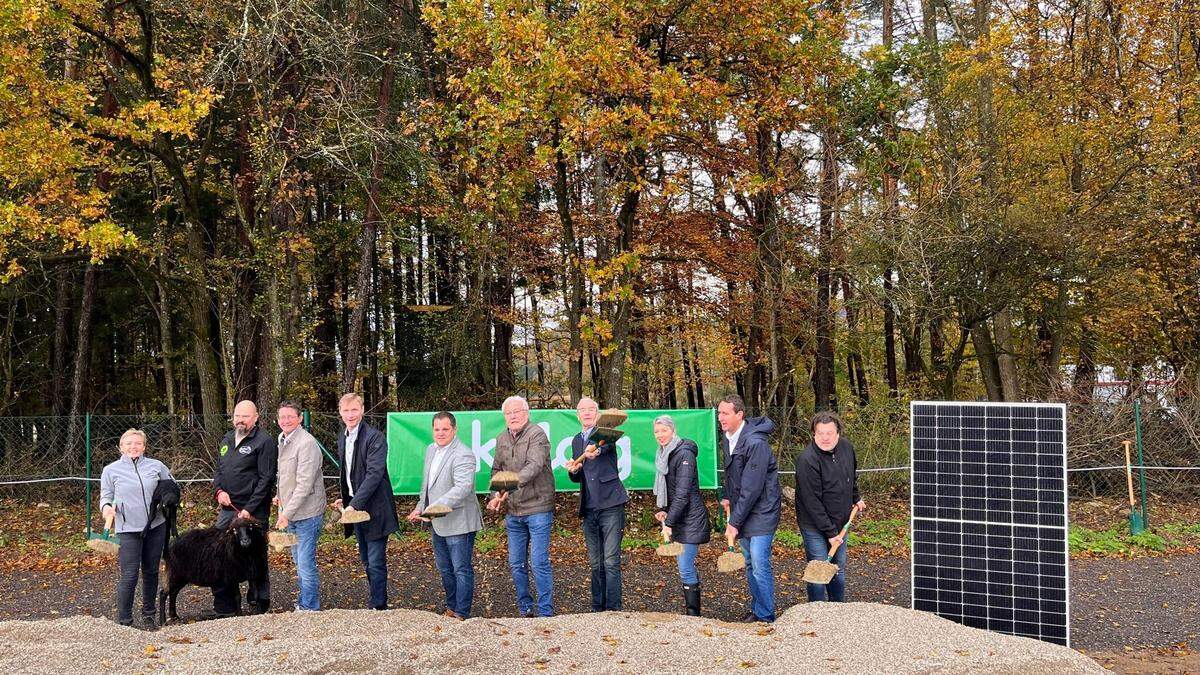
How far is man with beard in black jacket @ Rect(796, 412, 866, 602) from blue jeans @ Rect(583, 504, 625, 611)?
4.86 feet

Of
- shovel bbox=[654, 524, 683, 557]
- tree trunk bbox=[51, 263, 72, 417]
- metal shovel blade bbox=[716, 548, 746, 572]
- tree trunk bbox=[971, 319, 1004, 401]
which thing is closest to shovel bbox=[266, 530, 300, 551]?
shovel bbox=[654, 524, 683, 557]

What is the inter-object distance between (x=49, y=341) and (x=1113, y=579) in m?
19.9

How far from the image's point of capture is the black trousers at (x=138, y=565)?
6.30 metres

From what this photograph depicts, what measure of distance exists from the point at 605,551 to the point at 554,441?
3.17 metres

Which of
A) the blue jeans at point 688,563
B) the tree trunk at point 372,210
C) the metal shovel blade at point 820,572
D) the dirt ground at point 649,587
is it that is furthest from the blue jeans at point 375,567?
the tree trunk at point 372,210

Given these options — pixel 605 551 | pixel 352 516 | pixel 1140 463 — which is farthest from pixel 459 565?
pixel 1140 463

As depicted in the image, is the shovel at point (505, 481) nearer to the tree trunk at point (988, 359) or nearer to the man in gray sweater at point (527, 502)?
the man in gray sweater at point (527, 502)

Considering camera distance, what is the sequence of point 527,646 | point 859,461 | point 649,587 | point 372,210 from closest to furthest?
point 527,646 < point 649,587 < point 859,461 < point 372,210

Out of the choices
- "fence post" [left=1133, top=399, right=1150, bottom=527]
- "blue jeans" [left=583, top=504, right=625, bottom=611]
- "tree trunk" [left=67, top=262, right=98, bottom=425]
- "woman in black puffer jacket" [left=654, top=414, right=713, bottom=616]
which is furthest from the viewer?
"tree trunk" [left=67, top=262, right=98, bottom=425]

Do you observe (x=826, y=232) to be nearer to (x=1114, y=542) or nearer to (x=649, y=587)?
(x=1114, y=542)

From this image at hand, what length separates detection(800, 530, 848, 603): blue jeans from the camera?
6352 millimetres

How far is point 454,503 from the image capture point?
21.1 feet

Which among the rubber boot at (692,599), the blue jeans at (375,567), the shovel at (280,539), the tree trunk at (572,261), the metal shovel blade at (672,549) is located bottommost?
the rubber boot at (692,599)

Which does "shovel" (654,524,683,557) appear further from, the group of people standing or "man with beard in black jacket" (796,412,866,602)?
"man with beard in black jacket" (796,412,866,602)
